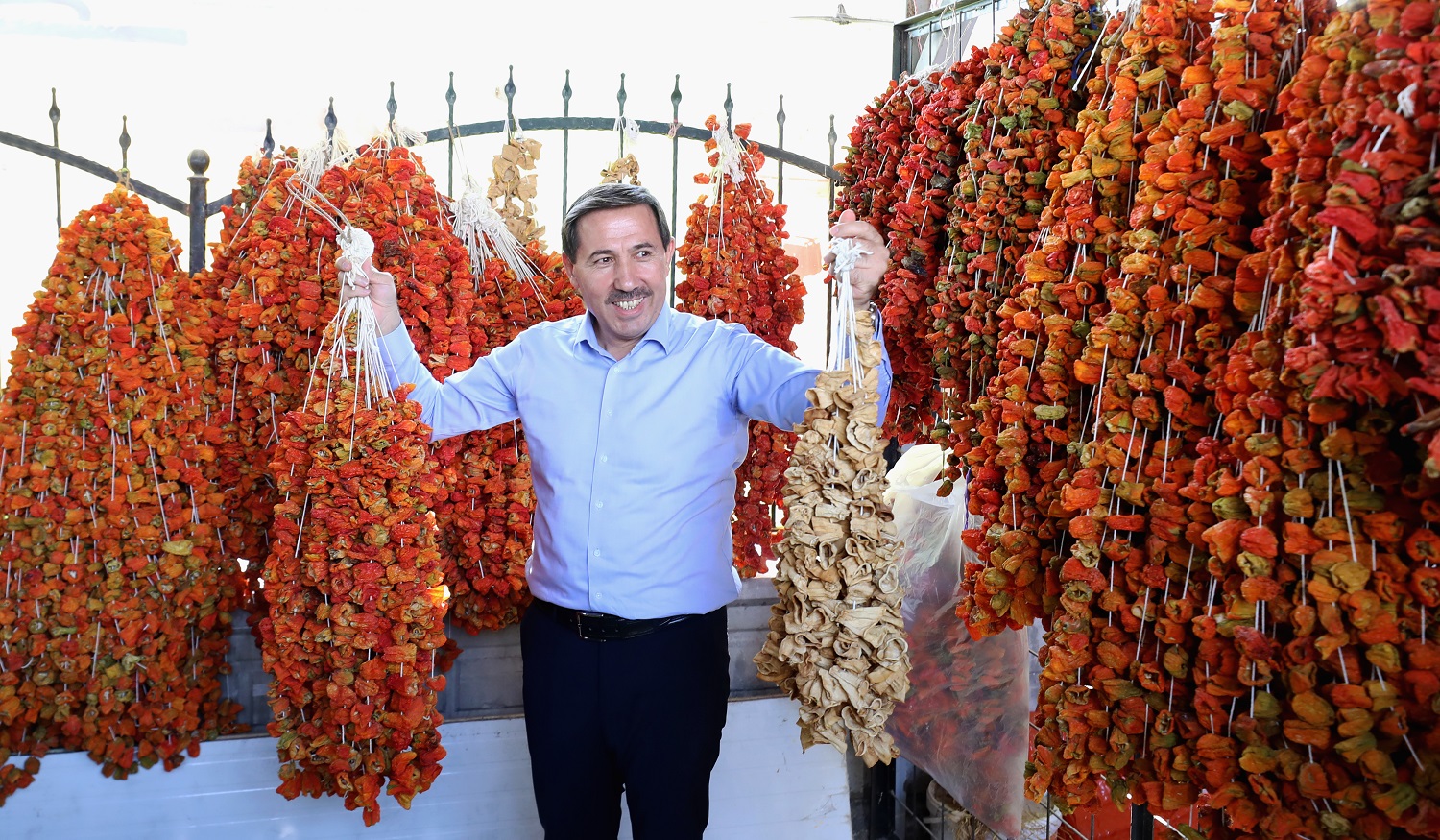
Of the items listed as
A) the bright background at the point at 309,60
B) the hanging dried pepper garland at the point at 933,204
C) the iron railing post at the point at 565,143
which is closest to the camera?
the hanging dried pepper garland at the point at 933,204

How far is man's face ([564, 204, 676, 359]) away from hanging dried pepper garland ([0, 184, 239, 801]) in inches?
35.6

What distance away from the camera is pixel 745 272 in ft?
7.95

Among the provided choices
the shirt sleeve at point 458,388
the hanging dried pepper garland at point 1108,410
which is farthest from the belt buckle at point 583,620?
the hanging dried pepper garland at point 1108,410

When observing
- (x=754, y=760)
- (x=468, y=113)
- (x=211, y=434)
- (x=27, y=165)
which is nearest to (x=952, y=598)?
(x=754, y=760)

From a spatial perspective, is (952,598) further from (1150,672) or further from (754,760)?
(1150,672)

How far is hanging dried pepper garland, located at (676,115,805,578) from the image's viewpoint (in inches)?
93.4

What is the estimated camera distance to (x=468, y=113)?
5695 mm

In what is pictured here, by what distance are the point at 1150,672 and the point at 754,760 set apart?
1524 mm

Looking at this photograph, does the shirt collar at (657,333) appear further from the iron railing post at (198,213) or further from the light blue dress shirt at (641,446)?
the iron railing post at (198,213)

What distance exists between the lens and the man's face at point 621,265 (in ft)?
6.09

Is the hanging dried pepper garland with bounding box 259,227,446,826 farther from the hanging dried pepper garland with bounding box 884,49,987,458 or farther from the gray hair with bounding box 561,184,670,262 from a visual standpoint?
the hanging dried pepper garland with bounding box 884,49,987,458

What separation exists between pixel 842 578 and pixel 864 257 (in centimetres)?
54

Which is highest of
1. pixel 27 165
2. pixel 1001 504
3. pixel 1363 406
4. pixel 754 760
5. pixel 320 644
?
pixel 27 165

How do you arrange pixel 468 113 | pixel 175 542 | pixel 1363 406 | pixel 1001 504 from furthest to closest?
pixel 468 113 → pixel 175 542 → pixel 1001 504 → pixel 1363 406
